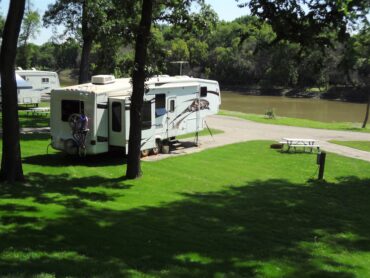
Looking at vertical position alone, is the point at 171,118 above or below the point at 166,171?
above

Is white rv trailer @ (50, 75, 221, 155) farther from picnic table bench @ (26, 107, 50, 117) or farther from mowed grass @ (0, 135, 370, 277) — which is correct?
picnic table bench @ (26, 107, 50, 117)

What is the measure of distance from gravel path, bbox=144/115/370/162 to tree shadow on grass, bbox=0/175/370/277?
727 centimetres

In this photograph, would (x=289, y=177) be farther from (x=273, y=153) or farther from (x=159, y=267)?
(x=159, y=267)

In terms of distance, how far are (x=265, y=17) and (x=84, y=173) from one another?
21.3ft

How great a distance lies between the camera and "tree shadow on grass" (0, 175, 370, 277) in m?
6.11

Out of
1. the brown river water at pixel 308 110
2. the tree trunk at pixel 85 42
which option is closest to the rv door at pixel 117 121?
the tree trunk at pixel 85 42

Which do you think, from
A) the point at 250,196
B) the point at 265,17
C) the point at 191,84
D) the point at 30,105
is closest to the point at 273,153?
the point at 191,84

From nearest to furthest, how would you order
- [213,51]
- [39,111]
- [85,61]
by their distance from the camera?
[85,61], [39,111], [213,51]

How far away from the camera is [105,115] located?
15648 mm

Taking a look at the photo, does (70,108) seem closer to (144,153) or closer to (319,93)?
(144,153)

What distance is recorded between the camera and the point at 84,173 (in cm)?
1428

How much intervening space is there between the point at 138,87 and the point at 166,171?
114 inches

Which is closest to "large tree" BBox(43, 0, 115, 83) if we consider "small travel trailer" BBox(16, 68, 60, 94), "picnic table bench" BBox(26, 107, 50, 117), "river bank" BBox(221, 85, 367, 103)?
"picnic table bench" BBox(26, 107, 50, 117)

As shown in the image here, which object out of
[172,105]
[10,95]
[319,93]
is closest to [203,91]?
[172,105]
